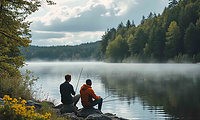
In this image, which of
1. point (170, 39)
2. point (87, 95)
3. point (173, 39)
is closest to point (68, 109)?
point (87, 95)

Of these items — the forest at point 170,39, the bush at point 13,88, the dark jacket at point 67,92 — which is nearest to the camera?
the bush at point 13,88

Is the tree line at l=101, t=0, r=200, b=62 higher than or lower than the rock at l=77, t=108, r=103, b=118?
higher

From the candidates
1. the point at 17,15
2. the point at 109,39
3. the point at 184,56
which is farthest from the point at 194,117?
the point at 109,39

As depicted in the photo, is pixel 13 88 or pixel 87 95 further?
pixel 87 95

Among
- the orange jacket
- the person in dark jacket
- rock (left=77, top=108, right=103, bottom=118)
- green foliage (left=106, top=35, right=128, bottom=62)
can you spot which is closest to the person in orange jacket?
the orange jacket

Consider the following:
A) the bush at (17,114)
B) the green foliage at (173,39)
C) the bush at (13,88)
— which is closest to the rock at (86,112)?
the bush at (13,88)

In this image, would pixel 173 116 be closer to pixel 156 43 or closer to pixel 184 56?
pixel 184 56

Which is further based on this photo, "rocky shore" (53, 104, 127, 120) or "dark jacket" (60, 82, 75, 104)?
"dark jacket" (60, 82, 75, 104)

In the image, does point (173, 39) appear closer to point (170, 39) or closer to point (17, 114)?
point (170, 39)

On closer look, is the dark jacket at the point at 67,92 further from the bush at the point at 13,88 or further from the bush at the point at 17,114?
the bush at the point at 17,114

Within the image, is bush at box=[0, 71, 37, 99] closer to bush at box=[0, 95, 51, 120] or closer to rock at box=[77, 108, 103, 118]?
rock at box=[77, 108, 103, 118]

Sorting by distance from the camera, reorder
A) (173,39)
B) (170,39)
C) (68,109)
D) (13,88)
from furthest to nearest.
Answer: (170,39), (173,39), (68,109), (13,88)

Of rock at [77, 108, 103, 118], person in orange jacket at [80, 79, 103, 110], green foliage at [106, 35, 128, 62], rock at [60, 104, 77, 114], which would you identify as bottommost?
rock at [77, 108, 103, 118]

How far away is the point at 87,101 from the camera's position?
50.7ft
